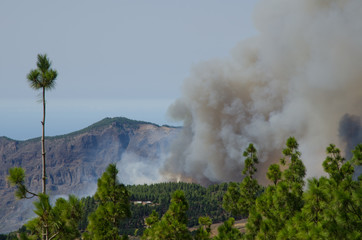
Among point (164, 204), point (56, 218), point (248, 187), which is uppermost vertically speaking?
point (248, 187)

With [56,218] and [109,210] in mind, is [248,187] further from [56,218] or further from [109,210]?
[56,218]

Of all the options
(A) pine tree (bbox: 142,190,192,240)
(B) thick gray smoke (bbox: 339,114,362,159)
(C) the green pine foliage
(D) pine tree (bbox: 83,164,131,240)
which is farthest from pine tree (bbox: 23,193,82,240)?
(B) thick gray smoke (bbox: 339,114,362,159)

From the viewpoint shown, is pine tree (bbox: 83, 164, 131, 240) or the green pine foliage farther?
the green pine foliage

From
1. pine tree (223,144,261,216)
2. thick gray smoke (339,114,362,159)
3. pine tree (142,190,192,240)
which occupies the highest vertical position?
thick gray smoke (339,114,362,159)

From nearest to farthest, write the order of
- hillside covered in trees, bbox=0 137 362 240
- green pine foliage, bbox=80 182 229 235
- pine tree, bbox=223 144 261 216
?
hillside covered in trees, bbox=0 137 362 240, pine tree, bbox=223 144 261 216, green pine foliage, bbox=80 182 229 235

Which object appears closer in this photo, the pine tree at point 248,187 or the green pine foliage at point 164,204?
the pine tree at point 248,187

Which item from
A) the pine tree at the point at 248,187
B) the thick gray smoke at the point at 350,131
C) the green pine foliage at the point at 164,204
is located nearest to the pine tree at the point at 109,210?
the pine tree at the point at 248,187

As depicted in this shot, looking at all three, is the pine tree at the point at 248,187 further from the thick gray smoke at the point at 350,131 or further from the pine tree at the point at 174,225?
the thick gray smoke at the point at 350,131

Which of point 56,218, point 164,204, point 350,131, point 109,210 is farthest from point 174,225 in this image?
point 350,131

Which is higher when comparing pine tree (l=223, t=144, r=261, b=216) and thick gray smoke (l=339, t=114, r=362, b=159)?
thick gray smoke (l=339, t=114, r=362, b=159)

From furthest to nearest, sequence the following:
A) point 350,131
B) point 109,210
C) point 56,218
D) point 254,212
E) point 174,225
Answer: point 350,131, point 254,212, point 174,225, point 109,210, point 56,218

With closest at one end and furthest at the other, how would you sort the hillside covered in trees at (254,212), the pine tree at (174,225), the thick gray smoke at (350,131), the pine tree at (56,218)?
the pine tree at (56,218)
the hillside covered in trees at (254,212)
the pine tree at (174,225)
the thick gray smoke at (350,131)

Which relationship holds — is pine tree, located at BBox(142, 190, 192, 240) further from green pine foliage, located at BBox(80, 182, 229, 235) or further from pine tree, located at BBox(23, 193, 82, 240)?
green pine foliage, located at BBox(80, 182, 229, 235)

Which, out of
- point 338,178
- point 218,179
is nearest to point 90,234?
point 338,178
